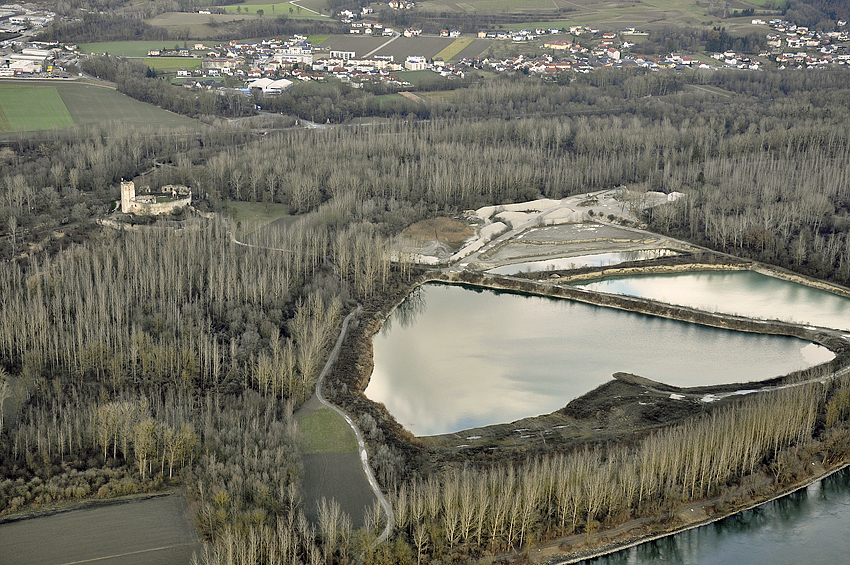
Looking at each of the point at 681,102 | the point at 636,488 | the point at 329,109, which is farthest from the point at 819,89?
the point at 636,488

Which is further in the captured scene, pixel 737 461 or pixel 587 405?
pixel 587 405

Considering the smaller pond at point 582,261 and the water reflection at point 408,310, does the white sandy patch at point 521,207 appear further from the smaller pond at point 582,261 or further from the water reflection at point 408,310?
the water reflection at point 408,310

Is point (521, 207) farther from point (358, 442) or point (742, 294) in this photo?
point (358, 442)

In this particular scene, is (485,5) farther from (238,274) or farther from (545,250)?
(238,274)

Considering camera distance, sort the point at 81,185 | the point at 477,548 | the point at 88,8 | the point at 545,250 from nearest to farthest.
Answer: the point at 477,548
the point at 545,250
the point at 81,185
the point at 88,8

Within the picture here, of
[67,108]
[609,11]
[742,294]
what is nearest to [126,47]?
[67,108]
